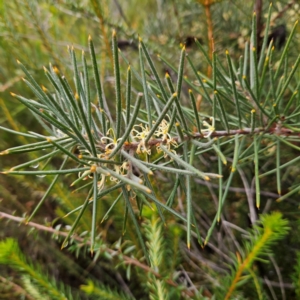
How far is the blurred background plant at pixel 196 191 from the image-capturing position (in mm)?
392

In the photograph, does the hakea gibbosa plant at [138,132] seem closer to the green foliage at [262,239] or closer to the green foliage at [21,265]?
the green foliage at [262,239]

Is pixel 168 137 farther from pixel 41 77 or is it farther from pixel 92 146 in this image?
pixel 41 77

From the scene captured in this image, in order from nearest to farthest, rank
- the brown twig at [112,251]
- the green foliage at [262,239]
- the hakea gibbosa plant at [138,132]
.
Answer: the hakea gibbosa plant at [138,132]
the green foliage at [262,239]
the brown twig at [112,251]

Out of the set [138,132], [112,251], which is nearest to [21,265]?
[112,251]

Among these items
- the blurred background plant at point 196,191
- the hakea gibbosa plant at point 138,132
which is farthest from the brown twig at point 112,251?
the hakea gibbosa plant at point 138,132

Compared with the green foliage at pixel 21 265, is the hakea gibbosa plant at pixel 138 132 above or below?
above

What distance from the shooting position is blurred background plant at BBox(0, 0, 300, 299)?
1.29 ft

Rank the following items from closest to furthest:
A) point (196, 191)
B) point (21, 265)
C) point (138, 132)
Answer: point (138, 132)
point (21, 265)
point (196, 191)

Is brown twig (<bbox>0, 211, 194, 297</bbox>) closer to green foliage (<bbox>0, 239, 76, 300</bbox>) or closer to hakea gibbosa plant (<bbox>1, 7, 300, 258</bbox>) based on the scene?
green foliage (<bbox>0, 239, 76, 300</bbox>)

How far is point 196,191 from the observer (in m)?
0.64

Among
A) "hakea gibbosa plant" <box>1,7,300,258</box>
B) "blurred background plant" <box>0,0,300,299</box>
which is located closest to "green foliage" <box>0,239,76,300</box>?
"blurred background plant" <box>0,0,300,299</box>

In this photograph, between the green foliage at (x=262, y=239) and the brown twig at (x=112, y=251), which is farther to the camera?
the brown twig at (x=112, y=251)

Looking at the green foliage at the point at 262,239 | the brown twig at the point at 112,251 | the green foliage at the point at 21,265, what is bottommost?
the green foliage at the point at 21,265

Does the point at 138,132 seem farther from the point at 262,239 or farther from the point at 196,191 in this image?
the point at 196,191
